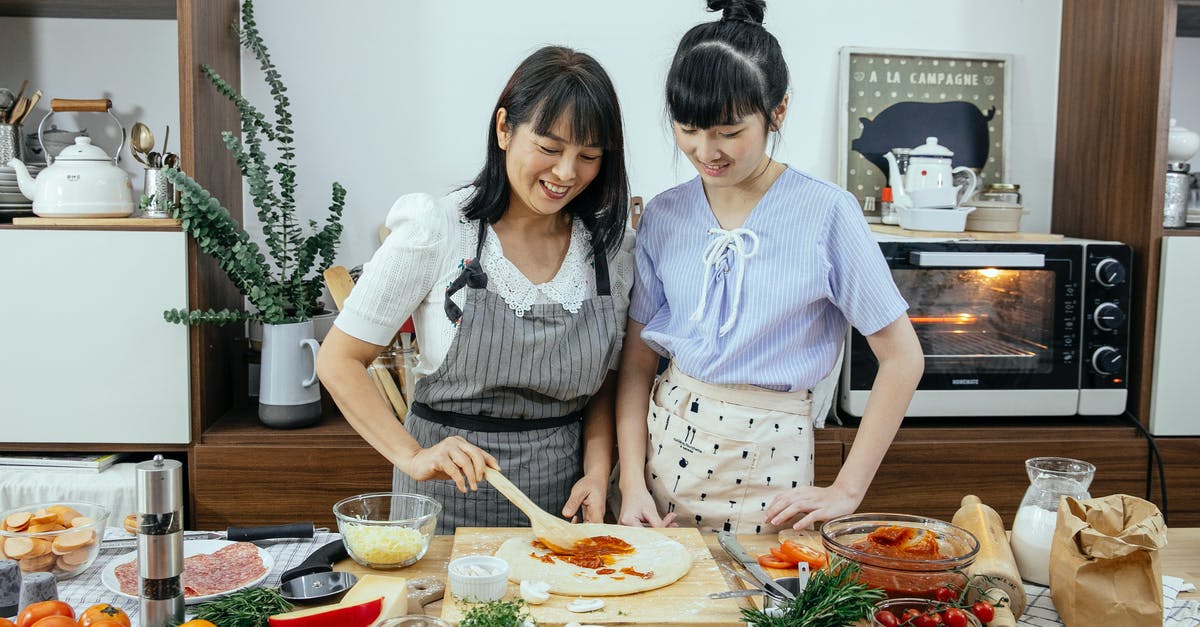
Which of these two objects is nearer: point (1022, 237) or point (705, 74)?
point (705, 74)

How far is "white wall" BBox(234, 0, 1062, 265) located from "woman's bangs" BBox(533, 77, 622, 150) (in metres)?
1.29

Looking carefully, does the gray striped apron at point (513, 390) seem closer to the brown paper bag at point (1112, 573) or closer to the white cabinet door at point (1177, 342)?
the brown paper bag at point (1112, 573)

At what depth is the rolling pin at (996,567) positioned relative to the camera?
1148 millimetres

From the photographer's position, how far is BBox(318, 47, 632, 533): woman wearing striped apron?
146 centimetres

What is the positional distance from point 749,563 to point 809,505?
0.24 meters

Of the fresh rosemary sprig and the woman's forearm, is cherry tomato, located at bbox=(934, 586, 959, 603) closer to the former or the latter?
the woman's forearm

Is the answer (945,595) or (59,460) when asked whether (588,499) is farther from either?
(59,460)

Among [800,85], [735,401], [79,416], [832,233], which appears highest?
[800,85]

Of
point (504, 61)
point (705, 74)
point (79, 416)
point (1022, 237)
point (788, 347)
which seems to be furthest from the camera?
point (504, 61)

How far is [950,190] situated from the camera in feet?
8.27

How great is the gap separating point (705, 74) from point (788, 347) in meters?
0.44

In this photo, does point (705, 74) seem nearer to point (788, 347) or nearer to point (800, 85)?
point (788, 347)

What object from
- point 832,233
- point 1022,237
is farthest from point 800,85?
point 832,233

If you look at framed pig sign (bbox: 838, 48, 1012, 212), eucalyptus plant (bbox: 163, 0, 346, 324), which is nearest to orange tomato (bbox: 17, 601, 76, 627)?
eucalyptus plant (bbox: 163, 0, 346, 324)
